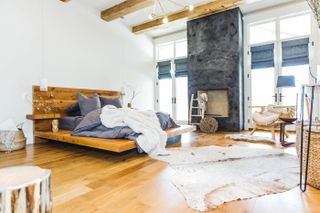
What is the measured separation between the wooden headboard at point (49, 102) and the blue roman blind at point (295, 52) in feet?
16.4

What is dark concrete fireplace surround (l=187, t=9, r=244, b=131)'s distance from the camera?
494 cm

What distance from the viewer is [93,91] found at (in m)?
4.85

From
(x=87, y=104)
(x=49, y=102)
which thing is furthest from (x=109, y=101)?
(x=49, y=102)

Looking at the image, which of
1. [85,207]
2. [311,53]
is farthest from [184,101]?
[85,207]

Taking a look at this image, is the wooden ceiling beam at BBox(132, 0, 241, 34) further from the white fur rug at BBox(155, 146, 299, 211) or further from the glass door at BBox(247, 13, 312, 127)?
the white fur rug at BBox(155, 146, 299, 211)

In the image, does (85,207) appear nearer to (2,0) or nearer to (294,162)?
(294,162)

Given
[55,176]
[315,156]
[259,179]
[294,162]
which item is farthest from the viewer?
[294,162]

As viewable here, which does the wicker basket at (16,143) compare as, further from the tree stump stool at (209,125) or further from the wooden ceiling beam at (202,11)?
the wooden ceiling beam at (202,11)

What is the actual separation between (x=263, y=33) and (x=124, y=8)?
3544 mm

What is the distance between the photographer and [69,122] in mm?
3689

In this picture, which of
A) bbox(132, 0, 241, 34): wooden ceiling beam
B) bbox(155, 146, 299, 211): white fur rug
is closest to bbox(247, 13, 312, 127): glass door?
bbox(132, 0, 241, 34): wooden ceiling beam

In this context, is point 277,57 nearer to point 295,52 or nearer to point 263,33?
point 295,52

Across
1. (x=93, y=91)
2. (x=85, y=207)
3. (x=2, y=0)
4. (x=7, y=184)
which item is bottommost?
(x=85, y=207)

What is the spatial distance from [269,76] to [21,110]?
18.2ft
